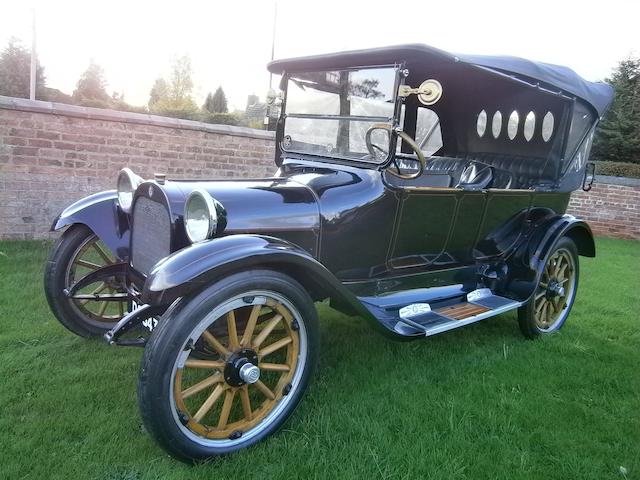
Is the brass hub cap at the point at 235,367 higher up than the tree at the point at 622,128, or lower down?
lower down

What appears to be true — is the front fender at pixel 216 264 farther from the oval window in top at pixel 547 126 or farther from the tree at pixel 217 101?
the tree at pixel 217 101

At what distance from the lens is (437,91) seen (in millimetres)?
2441

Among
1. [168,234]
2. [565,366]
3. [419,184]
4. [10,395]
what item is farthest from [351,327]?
[10,395]

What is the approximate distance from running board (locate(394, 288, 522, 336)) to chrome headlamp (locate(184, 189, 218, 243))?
1.17 m

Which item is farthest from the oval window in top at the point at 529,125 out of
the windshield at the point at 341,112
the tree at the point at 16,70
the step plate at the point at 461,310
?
the tree at the point at 16,70

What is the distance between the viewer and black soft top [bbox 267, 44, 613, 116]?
2.65 meters

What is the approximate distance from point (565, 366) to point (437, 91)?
6.97ft

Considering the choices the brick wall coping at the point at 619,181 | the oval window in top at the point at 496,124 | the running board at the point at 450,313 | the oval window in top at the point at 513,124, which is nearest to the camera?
the running board at the point at 450,313

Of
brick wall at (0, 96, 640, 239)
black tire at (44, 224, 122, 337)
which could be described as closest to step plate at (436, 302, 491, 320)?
black tire at (44, 224, 122, 337)

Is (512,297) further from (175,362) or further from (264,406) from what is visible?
(175,362)

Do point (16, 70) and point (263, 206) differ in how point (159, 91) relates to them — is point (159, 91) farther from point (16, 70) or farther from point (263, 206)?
point (263, 206)

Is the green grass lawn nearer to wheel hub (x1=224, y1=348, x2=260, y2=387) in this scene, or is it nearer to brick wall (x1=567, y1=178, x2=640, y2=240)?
wheel hub (x1=224, y1=348, x2=260, y2=387)

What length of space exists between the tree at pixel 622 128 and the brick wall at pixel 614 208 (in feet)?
24.4

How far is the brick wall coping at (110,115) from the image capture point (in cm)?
502
